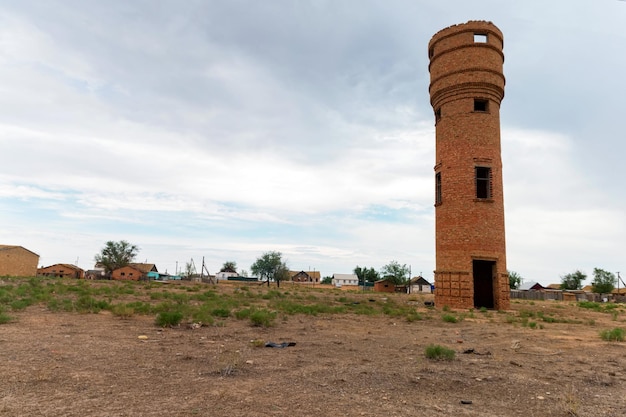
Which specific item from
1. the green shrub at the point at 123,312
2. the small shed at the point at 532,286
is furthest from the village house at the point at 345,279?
the green shrub at the point at 123,312

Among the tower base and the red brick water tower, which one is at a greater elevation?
the red brick water tower

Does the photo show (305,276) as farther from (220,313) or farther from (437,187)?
(220,313)

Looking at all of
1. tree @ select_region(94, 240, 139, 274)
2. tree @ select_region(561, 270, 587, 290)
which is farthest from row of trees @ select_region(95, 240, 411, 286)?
tree @ select_region(561, 270, 587, 290)

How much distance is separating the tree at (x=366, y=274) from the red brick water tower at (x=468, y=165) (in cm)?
7464

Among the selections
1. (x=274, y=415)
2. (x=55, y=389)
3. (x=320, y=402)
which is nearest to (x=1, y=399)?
(x=55, y=389)

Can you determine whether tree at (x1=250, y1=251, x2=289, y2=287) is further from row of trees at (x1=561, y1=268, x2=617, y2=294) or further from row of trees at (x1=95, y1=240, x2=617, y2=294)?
row of trees at (x1=561, y1=268, x2=617, y2=294)

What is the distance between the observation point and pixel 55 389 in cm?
462

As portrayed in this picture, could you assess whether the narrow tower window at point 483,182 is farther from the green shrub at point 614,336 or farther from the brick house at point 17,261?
the brick house at point 17,261

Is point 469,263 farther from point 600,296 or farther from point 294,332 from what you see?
point 600,296

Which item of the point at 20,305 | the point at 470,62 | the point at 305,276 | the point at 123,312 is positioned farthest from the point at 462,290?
the point at 305,276

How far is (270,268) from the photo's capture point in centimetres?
9038

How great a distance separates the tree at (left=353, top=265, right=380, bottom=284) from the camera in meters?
94.2

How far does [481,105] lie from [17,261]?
58.4 m

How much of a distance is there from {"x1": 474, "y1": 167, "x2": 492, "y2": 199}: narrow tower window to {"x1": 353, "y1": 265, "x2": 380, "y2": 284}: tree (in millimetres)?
75121
